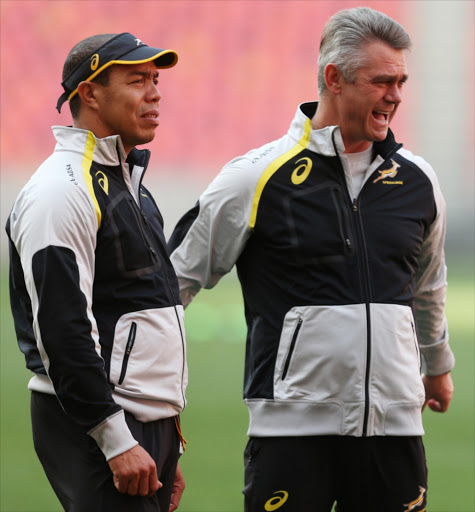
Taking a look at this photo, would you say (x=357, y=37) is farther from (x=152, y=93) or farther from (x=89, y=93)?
(x=89, y=93)

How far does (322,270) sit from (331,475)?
508 millimetres

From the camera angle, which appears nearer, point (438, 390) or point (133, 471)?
point (133, 471)

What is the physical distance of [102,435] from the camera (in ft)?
6.83

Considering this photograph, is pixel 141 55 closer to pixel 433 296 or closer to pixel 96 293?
pixel 96 293

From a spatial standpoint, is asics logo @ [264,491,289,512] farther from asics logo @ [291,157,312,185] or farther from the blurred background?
the blurred background

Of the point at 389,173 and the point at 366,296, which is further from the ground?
the point at 389,173

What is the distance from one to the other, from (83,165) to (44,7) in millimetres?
14962

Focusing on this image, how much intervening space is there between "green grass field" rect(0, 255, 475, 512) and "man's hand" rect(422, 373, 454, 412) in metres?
1.45

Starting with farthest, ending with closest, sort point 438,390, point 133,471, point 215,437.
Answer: point 215,437, point 438,390, point 133,471

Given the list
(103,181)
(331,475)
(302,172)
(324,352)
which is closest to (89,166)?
(103,181)

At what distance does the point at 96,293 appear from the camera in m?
2.18

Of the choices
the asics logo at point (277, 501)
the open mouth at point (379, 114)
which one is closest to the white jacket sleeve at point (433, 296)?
the open mouth at point (379, 114)

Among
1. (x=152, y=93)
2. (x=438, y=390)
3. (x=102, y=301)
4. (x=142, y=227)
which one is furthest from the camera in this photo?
(x=438, y=390)

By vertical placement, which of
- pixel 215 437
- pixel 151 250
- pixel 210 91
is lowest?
pixel 215 437
